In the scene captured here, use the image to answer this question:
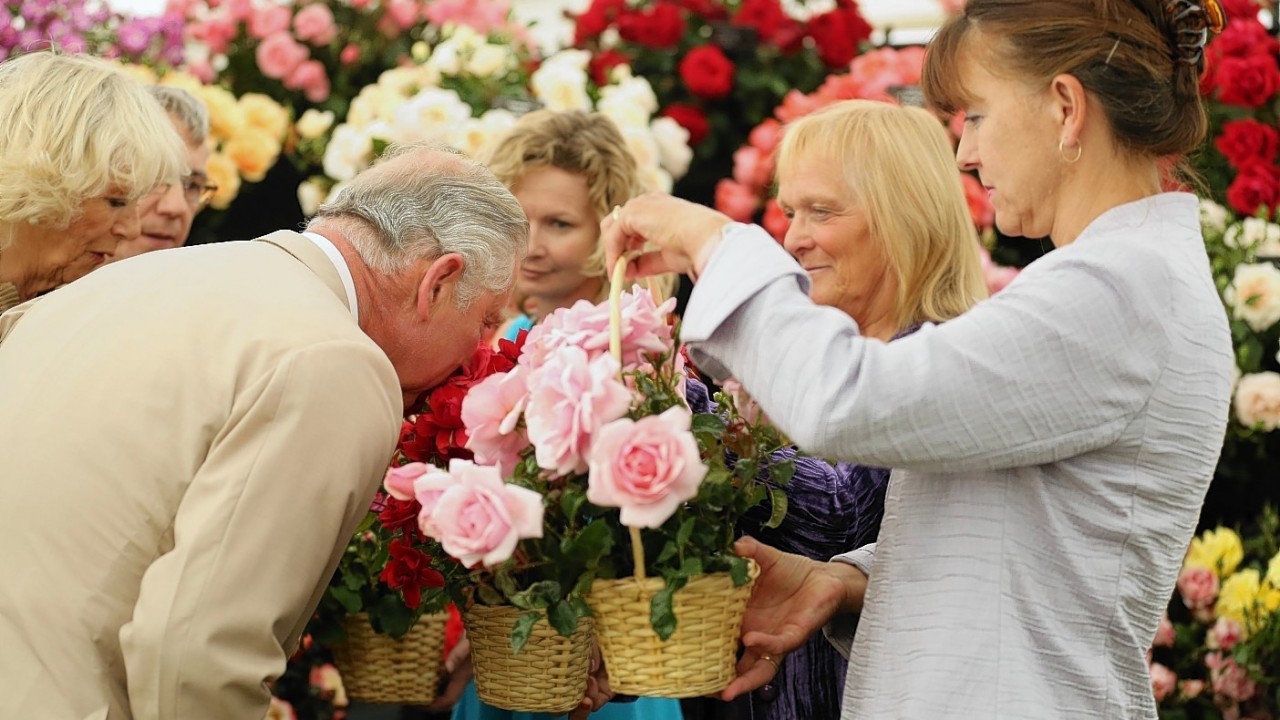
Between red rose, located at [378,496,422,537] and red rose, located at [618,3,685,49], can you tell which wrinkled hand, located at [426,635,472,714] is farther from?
red rose, located at [618,3,685,49]

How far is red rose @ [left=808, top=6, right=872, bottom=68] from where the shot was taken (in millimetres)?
5078

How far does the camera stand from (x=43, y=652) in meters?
1.86

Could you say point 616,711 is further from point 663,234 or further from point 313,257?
point 663,234

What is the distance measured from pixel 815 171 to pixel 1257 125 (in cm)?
218

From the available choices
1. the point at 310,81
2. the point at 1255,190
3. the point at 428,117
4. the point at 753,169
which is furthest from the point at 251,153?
the point at 1255,190

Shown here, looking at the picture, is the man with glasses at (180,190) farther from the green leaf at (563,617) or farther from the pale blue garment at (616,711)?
the green leaf at (563,617)

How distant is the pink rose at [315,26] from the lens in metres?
5.13

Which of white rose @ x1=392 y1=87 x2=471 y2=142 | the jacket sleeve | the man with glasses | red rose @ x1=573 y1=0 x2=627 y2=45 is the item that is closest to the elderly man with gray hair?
the jacket sleeve

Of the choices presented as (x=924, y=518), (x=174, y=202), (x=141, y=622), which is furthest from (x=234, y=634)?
(x=174, y=202)

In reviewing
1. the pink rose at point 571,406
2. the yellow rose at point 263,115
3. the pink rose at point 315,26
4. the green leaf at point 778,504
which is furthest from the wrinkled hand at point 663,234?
the pink rose at point 315,26

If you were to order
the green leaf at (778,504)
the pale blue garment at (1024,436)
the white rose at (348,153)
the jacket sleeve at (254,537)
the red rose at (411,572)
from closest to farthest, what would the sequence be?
the pale blue garment at (1024,436) → the jacket sleeve at (254,537) → the green leaf at (778,504) → the red rose at (411,572) → the white rose at (348,153)

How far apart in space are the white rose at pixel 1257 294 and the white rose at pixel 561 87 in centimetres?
196

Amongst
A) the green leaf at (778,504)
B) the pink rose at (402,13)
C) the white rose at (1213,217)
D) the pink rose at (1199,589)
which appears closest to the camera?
the green leaf at (778,504)

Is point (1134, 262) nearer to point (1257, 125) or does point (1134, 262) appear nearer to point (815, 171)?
point (815, 171)
